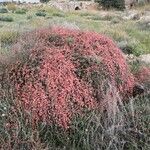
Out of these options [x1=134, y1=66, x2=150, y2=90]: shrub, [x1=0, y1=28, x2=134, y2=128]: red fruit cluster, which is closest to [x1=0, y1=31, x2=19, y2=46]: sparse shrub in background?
[x1=0, y1=28, x2=134, y2=128]: red fruit cluster

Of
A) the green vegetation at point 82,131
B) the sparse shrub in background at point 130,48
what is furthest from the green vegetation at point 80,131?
the sparse shrub in background at point 130,48

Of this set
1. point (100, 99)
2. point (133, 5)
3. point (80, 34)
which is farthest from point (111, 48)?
point (133, 5)

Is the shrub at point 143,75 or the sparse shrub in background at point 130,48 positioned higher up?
the shrub at point 143,75

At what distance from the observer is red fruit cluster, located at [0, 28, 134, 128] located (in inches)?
259

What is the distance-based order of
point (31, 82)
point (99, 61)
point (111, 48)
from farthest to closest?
point (111, 48) → point (99, 61) → point (31, 82)

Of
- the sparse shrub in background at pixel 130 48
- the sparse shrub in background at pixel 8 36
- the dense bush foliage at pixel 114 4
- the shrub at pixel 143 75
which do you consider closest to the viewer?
the shrub at pixel 143 75

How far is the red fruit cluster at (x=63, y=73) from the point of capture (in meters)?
6.59

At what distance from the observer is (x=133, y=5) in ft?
149

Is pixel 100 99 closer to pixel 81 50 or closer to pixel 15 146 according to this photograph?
pixel 81 50

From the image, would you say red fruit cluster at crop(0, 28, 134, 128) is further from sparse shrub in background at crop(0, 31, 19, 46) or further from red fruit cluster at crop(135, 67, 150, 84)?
sparse shrub in background at crop(0, 31, 19, 46)

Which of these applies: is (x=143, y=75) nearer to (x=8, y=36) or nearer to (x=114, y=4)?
(x=8, y=36)

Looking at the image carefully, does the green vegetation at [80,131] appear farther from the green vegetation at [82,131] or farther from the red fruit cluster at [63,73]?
the red fruit cluster at [63,73]

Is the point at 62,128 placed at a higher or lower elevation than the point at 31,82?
lower

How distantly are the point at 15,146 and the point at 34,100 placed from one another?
66cm
